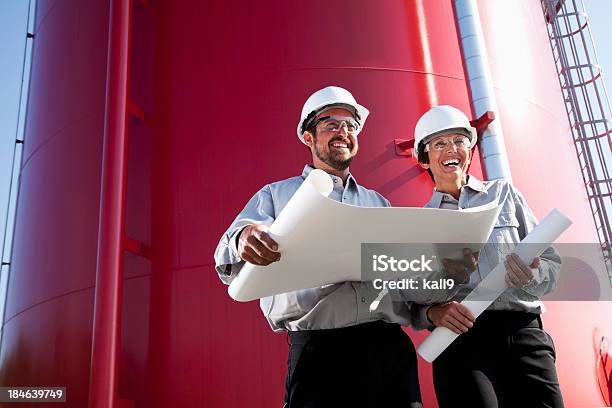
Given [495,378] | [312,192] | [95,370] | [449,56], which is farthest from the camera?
[449,56]

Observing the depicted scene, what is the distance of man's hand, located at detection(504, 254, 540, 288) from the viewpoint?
2006 mm

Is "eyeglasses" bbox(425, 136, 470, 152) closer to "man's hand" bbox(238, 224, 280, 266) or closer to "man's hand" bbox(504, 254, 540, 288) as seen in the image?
"man's hand" bbox(504, 254, 540, 288)

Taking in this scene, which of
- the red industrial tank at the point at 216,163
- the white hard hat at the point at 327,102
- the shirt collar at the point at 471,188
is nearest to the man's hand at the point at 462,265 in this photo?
the shirt collar at the point at 471,188

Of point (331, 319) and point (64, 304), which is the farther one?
point (64, 304)

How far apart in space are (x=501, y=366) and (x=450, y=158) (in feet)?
2.78

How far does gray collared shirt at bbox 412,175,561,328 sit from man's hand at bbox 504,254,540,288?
0.35ft

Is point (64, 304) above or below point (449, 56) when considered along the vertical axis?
below

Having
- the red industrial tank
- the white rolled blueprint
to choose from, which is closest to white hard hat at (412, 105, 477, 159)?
the white rolled blueprint

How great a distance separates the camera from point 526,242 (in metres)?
2.02

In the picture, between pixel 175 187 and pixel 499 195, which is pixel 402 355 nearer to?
pixel 499 195

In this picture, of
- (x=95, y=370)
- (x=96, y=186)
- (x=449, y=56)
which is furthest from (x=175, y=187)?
(x=449, y=56)

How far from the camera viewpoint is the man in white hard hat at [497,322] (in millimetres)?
2127

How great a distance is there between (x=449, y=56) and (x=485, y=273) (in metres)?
3.26

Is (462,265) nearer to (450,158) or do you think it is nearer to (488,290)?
(488,290)
